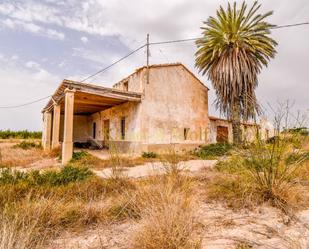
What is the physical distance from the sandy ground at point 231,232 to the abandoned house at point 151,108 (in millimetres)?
7217

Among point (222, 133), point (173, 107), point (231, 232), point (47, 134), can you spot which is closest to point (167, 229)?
point (231, 232)

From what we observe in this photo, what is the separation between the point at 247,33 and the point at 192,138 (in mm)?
6585

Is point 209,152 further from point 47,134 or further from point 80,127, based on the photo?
point 80,127

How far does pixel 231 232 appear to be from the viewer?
9.38 ft

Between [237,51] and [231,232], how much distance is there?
11.7 meters

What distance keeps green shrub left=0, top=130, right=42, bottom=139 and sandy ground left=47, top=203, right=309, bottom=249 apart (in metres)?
25.2

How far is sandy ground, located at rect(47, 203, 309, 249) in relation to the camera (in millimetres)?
2566

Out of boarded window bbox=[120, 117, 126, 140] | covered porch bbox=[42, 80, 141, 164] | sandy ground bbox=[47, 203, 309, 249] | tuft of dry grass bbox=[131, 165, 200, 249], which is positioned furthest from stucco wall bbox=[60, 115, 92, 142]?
tuft of dry grass bbox=[131, 165, 200, 249]

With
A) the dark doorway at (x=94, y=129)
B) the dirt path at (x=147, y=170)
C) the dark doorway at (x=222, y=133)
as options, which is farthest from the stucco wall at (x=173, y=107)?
the dark doorway at (x=94, y=129)

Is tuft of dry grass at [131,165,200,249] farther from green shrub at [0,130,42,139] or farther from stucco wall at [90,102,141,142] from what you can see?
green shrub at [0,130,42,139]

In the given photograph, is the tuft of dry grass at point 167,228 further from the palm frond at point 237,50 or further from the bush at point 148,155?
the palm frond at point 237,50

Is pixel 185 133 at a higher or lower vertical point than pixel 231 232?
higher

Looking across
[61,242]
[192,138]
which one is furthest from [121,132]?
[61,242]

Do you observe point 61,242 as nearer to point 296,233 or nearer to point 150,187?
point 150,187
